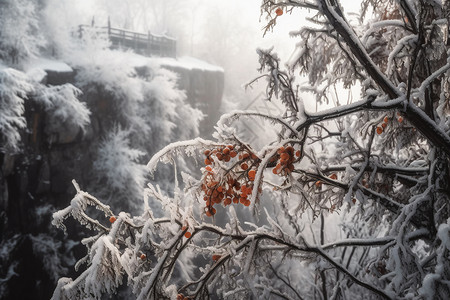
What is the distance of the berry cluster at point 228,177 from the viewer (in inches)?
67.7

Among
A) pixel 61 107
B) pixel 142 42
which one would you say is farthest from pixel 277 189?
pixel 142 42

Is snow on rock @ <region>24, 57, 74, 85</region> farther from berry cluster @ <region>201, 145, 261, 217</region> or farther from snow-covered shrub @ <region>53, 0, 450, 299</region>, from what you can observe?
berry cluster @ <region>201, 145, 261, 217</region>

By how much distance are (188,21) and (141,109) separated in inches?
1005

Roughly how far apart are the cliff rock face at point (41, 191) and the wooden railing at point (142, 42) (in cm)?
735

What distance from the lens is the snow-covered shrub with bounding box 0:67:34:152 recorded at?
8.84 m

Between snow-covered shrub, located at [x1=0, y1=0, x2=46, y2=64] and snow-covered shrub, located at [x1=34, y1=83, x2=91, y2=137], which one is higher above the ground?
snow-covered shrub, located at [x1=0, y1=0, x2=46, y2=64]

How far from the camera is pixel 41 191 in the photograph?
10.8 m

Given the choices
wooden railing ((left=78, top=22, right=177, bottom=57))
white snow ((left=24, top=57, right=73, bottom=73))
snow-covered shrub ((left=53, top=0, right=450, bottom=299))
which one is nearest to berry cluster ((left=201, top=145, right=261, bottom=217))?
snow-covered shrub ((left=53, top=0, right=450, bottom=299))

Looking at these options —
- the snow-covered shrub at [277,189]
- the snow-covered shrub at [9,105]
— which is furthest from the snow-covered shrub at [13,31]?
the snow-covered shrub at [277,189]

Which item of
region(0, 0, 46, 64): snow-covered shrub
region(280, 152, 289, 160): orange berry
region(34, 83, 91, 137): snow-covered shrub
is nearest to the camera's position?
region(280, 152, 289, 160): orange berry

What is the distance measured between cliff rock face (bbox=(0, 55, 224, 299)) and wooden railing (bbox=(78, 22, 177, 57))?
735 cm

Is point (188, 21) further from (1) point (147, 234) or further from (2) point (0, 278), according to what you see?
(1) point (147, 234)

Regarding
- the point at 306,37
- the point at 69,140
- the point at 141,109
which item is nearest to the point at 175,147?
the point at 306,37

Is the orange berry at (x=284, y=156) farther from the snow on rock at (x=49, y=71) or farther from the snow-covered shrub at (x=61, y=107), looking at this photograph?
the snow on rock at (x=49, y=71)
